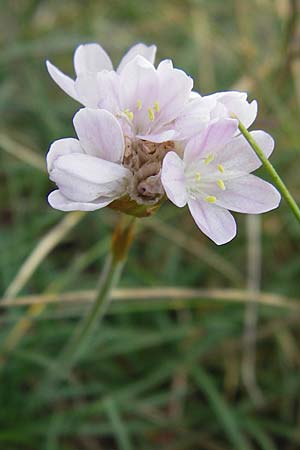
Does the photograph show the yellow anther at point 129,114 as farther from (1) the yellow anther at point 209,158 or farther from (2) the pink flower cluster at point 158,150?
(1) the yellow anther at point 209,158

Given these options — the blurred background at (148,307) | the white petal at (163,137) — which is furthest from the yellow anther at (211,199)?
the blurred background at (148,307)

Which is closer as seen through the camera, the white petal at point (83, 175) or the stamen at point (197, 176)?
the white petal at point (83, 175)

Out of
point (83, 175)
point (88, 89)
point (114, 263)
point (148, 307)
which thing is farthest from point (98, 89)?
point (148, 307)

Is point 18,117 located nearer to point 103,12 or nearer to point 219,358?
point 103,12

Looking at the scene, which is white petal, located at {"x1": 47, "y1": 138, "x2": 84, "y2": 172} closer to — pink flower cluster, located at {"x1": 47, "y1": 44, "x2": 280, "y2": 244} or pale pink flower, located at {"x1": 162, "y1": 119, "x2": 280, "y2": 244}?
pink flower cluster, located at {"x1": 47, "y1": 44, "x2": 280, "y2": 244}

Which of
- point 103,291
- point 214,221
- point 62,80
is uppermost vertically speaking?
point 62,80

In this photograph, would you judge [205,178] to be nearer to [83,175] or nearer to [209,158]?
[209,158]

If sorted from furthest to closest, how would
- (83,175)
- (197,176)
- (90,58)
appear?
(90,58)
(197,176)
(83,175)
